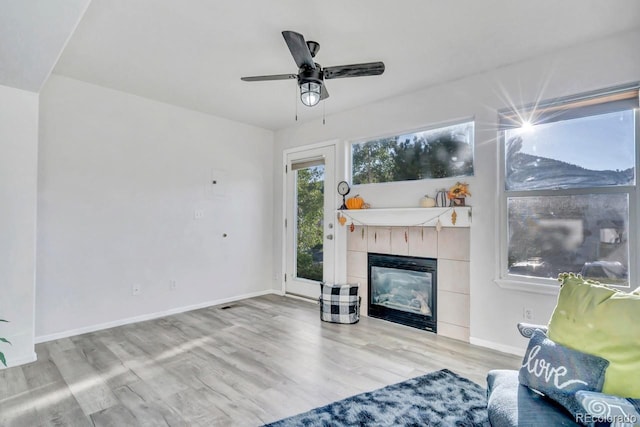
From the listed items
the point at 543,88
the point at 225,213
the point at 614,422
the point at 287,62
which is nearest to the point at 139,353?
the point at 225,213

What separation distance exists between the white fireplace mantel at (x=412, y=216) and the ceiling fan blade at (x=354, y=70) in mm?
1557

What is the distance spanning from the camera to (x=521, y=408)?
4.27 feet

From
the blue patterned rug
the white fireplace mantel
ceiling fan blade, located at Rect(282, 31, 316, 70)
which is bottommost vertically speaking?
the blue patterned rug

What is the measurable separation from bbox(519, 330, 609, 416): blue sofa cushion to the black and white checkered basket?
7.81 ft

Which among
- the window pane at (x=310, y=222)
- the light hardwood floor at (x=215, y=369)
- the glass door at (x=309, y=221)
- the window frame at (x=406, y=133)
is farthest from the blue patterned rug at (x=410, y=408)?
the window pane at (x=310, y=222)

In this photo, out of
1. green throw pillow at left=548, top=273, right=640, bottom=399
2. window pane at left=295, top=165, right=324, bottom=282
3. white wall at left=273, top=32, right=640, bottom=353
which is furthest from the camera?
window pane at left=295, top=165, right=324, bottom=282

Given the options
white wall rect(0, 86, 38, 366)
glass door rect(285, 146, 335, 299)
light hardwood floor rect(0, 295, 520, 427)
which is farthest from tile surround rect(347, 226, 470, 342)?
white wall rect(0, 86, 38, 366)

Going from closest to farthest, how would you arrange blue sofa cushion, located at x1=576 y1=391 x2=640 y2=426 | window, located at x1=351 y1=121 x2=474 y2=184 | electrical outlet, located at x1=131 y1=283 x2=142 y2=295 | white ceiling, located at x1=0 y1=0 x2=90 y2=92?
1. blue sofa cushion, located at x1=576 y1=391 x2=640 y2=426
2. white ceiling, located at x1=0 y1=0 x2=90 y2=92
3. window, located at x1=351 y1=121 x2=474 y2=184
4. electrical outlet, located at x1=131 y1=283 x2=142 y2=295

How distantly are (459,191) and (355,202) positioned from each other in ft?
4.16

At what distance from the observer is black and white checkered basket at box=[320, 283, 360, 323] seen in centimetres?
376

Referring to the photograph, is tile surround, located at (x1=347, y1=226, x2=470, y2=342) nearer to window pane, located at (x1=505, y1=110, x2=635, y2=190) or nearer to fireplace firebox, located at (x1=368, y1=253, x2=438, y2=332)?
fireplace firebox, located at (x1=368, y1=253, x2=438, y2=332)

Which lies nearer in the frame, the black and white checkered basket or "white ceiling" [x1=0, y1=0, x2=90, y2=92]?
"white ceiling" [x1=0, y1=0, x2=90, y2=92]

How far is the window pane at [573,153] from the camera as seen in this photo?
251 centimetres

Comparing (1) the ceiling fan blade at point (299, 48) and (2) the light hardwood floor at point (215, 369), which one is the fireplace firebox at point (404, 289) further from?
(1) the ceiling fan blade at point (299, 48)
